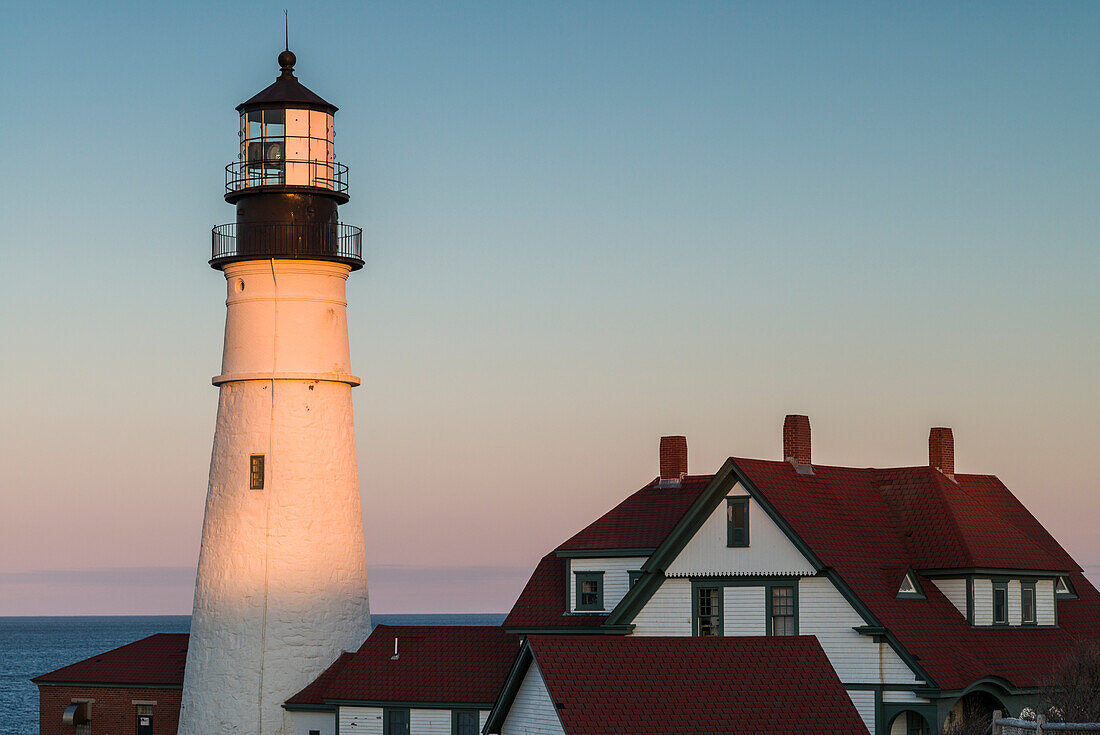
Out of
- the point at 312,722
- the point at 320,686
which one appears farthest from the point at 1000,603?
the point at 312,722

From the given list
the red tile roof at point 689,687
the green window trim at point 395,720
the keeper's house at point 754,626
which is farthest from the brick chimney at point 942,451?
Answer: the green window trim at point 395,720

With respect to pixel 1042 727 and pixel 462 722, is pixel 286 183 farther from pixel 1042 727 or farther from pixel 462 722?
pixel 1042 727

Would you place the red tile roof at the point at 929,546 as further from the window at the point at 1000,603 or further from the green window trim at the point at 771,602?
the green window trim at the point at 771,602

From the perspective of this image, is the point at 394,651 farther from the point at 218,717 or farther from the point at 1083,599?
the point at 1083,599

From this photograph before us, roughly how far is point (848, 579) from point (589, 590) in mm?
6856

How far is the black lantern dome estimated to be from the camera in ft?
124

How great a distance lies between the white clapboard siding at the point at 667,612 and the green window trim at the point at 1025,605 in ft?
25.7

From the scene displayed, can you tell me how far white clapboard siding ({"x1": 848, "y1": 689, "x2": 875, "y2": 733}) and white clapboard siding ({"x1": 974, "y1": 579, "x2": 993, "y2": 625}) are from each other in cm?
396

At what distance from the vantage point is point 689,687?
3003 cm

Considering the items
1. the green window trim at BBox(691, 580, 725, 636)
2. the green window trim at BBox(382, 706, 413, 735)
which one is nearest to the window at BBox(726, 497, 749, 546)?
the green window trim at BBox(691, 580, 725, 636)

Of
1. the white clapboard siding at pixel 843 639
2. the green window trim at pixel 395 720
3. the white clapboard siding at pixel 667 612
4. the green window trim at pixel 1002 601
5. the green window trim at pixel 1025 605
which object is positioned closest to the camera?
the white clapboard siding at pixel 843 639

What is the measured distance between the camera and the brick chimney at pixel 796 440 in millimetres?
38719

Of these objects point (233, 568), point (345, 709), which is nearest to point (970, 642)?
point (345, 709)

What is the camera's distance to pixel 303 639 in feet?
125
